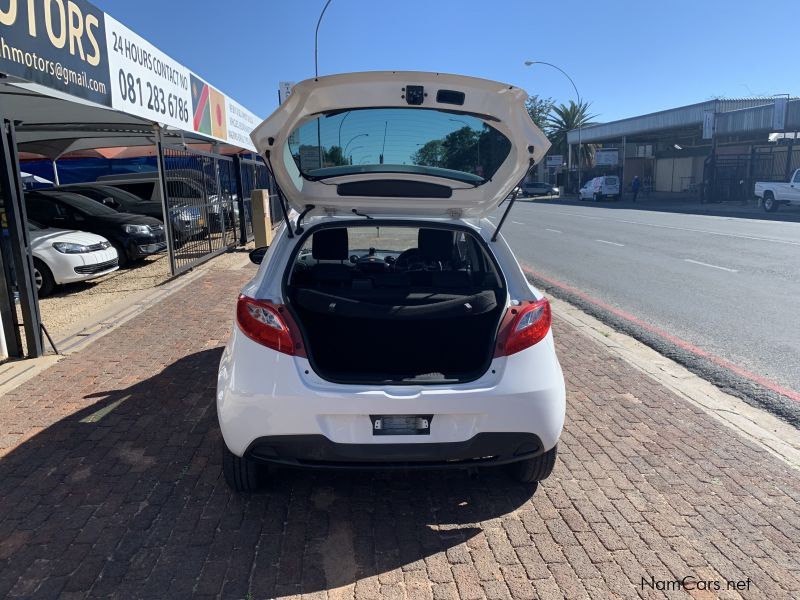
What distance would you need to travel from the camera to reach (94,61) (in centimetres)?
751

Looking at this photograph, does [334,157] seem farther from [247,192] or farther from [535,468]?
[247,192]

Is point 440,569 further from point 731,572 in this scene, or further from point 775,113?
point 775,113

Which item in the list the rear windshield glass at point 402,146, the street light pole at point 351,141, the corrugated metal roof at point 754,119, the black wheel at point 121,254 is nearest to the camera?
the rear windshield glass at point 402,146

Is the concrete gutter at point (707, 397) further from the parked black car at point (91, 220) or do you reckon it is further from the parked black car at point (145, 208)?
the parked black car at point (91, 220)

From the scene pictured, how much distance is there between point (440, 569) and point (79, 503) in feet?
6.47

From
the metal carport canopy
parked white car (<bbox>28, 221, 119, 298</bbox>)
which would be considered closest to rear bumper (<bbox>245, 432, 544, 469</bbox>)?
the metal carport canopy

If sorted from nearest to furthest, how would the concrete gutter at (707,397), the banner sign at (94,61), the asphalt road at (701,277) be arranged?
the concrete gutter at (707,397) < the banner sign at (94,61) < the asphalt road at (701,277)

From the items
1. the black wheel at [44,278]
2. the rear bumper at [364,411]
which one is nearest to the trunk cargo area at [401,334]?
the rear bumper at [364,411]

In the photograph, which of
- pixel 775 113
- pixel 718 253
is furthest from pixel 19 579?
pixel 775 113

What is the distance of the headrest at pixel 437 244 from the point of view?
168 inches

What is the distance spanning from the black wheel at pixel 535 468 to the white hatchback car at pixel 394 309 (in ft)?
0.03

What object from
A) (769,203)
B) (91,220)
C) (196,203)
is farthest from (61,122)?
(769,203)

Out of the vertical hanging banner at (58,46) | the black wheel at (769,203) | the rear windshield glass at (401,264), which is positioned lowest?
the black wheel at (769,203)

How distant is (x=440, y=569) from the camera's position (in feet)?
8.96
